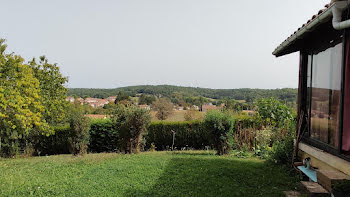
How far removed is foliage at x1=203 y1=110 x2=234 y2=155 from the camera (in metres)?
8.98

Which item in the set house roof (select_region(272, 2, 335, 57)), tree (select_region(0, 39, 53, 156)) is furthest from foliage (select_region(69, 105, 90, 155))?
house roof (select_region(272, 2, 335, 57))

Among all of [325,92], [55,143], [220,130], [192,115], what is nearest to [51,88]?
[55,143]

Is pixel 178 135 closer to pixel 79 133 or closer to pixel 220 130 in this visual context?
pixel 220 130

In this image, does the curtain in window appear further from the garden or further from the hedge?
the hedge

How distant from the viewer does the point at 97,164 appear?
724 centimetres

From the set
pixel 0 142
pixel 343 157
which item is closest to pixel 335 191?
pixel 343 157

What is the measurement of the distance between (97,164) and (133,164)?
105cm

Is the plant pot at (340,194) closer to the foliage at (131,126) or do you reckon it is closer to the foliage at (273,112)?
the foliage at (131,126)

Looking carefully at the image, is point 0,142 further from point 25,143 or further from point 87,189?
point 87,189

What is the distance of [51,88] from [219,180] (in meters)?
12.3

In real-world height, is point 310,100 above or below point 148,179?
above

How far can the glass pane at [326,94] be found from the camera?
393cm

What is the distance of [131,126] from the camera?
374 inches

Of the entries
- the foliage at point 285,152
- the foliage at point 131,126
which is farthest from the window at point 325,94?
the foliage at point 131,126
